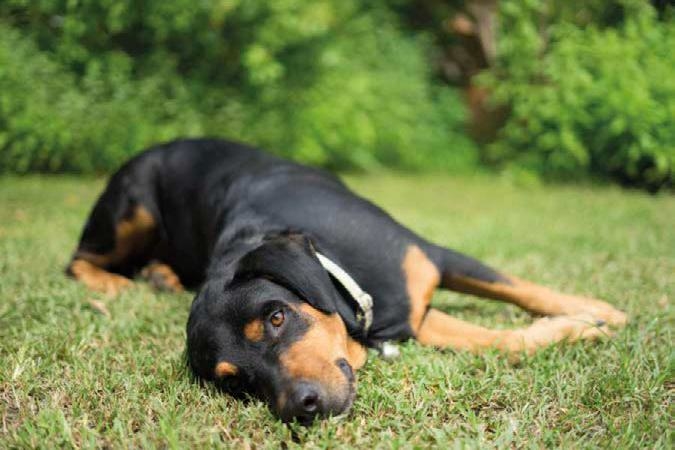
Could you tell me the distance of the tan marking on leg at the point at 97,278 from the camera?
3705 millimetres

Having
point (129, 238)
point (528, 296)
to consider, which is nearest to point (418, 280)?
point (528, 296)

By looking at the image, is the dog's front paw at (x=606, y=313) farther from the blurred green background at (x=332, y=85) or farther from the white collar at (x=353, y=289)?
the blurred green background at (x=332, y=85)

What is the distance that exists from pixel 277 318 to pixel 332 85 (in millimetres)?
7039

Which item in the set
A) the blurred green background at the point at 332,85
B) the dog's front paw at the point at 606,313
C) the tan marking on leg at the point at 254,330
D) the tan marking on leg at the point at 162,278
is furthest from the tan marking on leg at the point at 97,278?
the blurred green background at the point at 332,85

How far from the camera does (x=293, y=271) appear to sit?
2.31 meters

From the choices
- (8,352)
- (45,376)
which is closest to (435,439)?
(45,376)

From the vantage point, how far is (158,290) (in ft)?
12.7

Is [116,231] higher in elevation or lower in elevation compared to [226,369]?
lower

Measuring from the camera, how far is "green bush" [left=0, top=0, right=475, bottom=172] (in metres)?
7.02

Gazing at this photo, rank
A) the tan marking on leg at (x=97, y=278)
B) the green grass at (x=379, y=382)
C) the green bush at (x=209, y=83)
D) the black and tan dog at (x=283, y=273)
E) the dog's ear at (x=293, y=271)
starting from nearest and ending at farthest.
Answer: the green grass at (x=379, y=382), the black and tan dog at (x=283, y=273), the dog's ear at (x=293, y=271), the tan marking on leg at (x=97, y=278), the green bush at (x=209, y=83)

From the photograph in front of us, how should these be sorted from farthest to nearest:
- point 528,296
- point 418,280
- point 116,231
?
point 116,231 < point 528,296 < point 418,280

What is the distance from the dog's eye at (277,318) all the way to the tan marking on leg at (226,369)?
7.7 inches

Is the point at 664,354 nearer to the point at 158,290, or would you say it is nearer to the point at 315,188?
the point at 315,188

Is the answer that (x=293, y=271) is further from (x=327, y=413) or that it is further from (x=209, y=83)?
(x=209, y=83)
